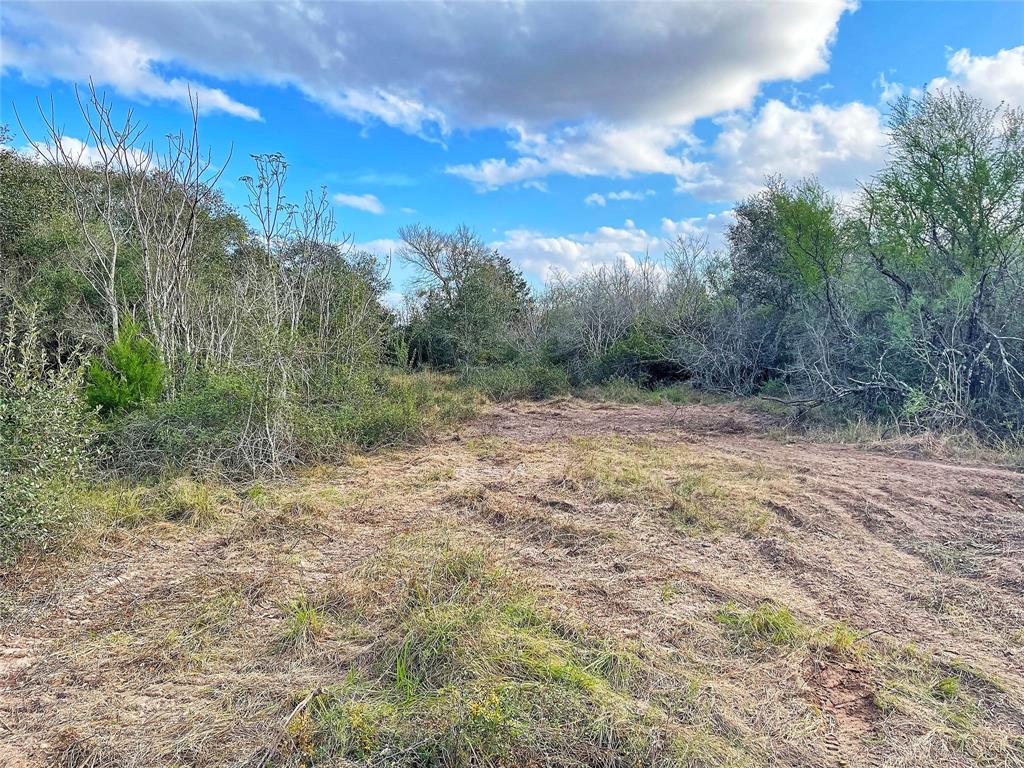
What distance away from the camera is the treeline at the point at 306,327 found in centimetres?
500

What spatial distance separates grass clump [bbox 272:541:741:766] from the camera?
186 centimetres

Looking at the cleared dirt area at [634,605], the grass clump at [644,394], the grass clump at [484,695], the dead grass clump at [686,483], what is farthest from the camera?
the grass clump at [644,394]

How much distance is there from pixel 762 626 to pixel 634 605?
0.61m

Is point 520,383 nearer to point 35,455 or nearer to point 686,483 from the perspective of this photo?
point 686,483

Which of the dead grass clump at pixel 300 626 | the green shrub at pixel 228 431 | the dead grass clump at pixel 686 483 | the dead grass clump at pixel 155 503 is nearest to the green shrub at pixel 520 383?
the dead grass clump at pixel 686 483

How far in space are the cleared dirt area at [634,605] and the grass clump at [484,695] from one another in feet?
0.16

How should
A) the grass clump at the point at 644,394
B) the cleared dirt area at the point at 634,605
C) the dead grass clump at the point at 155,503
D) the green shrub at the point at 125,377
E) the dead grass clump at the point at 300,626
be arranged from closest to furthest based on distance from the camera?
1. the cleared dirt area at the point at 634,605
2. the dead grass clump at the point at 300,626
3. the dead grass clump at the point at 155,503
4. the green shrub at the point at 125,377
5. the grass clump at the point at 644,394

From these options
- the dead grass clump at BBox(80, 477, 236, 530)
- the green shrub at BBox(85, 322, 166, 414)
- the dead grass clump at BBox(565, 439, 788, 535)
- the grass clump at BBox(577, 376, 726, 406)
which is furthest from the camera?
the grass clump at BBox(577, 376, 726, 406)

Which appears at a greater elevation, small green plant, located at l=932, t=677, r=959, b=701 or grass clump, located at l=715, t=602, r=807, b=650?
grass clump, located at l=715, t=602, r=807, b=650

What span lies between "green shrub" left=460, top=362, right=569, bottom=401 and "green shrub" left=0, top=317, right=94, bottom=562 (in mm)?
8342

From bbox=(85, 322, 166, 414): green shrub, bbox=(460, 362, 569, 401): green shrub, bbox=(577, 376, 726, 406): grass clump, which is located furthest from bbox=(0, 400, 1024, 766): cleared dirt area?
bbox=(460, 362, 569, 401): green shrub

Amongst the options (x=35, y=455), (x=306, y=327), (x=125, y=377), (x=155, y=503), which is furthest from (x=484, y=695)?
(x=306, y=327)

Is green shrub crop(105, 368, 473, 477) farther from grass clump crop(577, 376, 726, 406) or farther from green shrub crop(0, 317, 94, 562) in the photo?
grass clump crop(577, 376, 726, 406)

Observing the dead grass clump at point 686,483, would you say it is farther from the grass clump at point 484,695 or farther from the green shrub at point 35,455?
the green shrub at point 35,455
